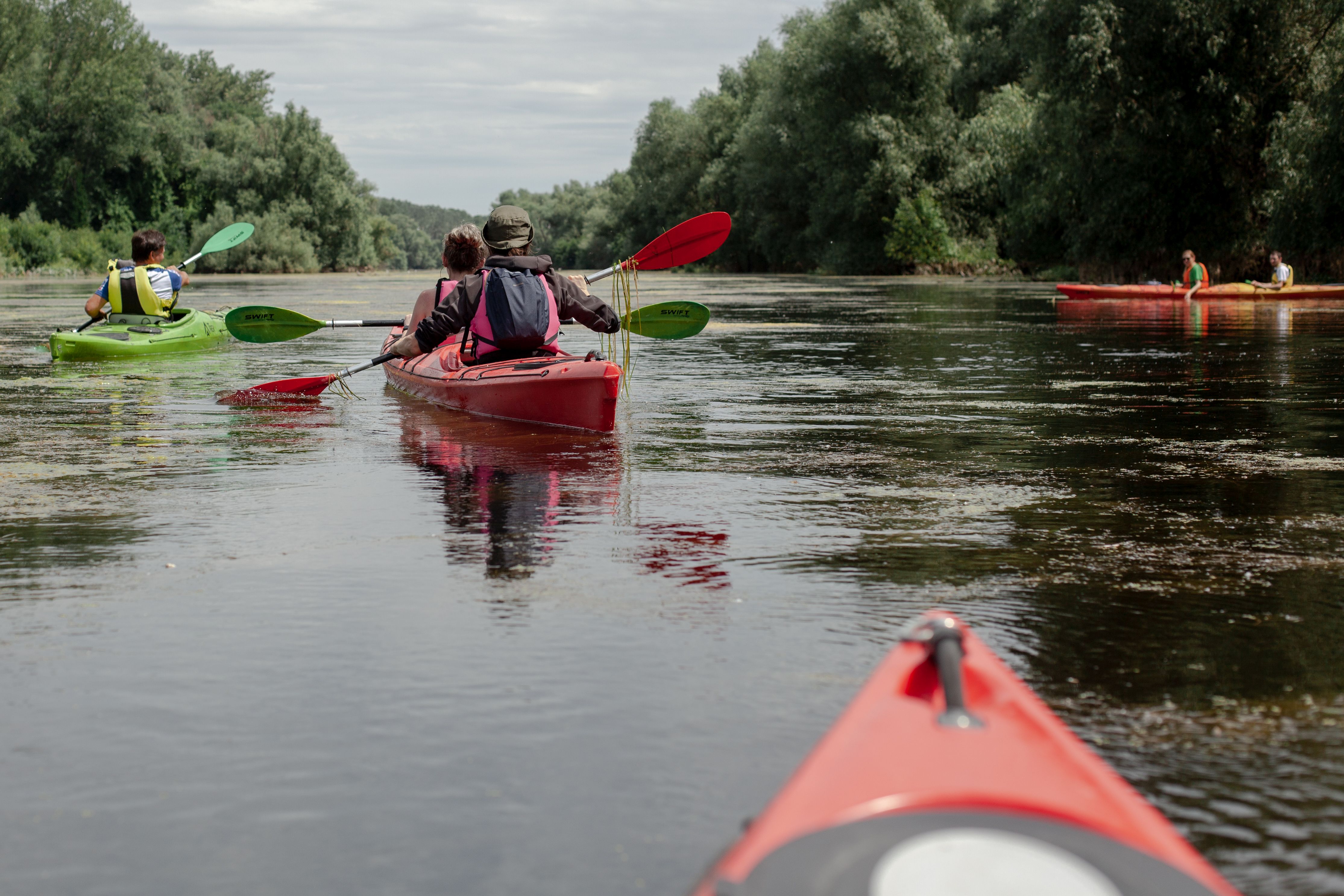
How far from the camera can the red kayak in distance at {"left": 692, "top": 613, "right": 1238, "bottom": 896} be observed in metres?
1.58

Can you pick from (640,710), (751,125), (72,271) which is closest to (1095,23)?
(640,710)

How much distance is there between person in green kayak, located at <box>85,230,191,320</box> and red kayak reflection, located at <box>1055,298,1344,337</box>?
1052cm

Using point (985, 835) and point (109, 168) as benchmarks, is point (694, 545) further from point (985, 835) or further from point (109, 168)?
point (109, 168)

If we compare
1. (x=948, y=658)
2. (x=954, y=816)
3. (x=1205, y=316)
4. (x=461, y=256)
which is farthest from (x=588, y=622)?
(x=1205, y=316)

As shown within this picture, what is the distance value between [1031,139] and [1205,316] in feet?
41.7

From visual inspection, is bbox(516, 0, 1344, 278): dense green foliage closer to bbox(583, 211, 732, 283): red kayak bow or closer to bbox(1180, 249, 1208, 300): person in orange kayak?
bbox(1180, 249, 1208, 300): person in orange kayak

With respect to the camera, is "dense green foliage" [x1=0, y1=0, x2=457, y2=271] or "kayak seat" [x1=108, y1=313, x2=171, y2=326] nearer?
"kayak seat" [x1=108, y1=313, x2=171, y2=326]

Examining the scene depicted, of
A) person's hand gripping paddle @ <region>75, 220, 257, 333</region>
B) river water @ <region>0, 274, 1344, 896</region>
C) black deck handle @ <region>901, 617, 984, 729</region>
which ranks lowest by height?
river water @ <region>0, 274, 1344, 896</region>

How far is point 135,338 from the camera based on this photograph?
39.7 ft

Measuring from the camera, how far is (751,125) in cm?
5206

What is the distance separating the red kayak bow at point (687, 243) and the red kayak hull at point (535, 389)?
116 cm

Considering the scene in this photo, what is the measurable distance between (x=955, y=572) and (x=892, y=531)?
65 cm

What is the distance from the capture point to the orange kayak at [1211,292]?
20906mm

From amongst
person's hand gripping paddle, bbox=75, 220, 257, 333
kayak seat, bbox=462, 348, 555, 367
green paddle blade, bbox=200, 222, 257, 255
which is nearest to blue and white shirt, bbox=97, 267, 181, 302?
person's hand gripping paddle, bbox=75, 220, 257, 333
